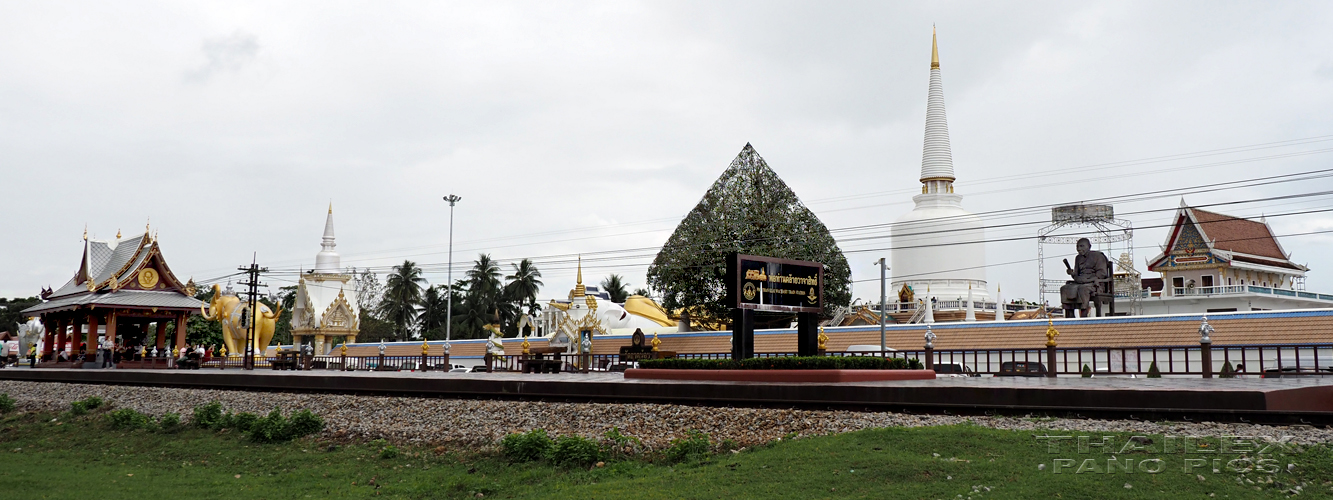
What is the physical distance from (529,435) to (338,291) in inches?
Result: 1718

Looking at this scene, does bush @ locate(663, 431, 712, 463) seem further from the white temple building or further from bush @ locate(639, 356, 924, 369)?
the white temple building

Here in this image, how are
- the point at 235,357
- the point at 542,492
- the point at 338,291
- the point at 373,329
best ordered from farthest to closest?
1. the point at 373,329
2. the point at 338,291
3. the point at 235,357
4. the point at 542,492

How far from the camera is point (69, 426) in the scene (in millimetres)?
21453

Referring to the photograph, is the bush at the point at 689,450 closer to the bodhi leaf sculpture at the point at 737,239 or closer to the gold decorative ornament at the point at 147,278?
the bodhi leaf sculpture at the point at 737,239

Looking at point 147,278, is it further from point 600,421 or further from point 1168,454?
point 1168,454

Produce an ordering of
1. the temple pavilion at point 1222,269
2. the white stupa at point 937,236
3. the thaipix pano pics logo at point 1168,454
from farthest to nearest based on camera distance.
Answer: the white stupa at point 937,236
the temple pavilion at point 1222,269
the thaipix pano pics logo at point 1168,454

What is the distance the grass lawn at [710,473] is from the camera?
818 cm

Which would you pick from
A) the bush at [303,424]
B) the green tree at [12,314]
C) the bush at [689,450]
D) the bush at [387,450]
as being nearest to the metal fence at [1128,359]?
the bush at [387,450]

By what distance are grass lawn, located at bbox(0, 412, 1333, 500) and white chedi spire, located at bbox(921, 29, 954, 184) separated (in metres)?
43.7

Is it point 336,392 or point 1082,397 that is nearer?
point 1082,397

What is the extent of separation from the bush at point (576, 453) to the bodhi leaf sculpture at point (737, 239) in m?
26.5

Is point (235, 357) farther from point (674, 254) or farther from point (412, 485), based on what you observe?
point (412, 485)

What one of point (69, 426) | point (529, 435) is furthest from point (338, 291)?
point (529, 435)

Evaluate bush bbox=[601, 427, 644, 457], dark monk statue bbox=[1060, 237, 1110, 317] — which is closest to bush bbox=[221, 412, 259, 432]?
bush bbox=[601, 427, 644, 457]
